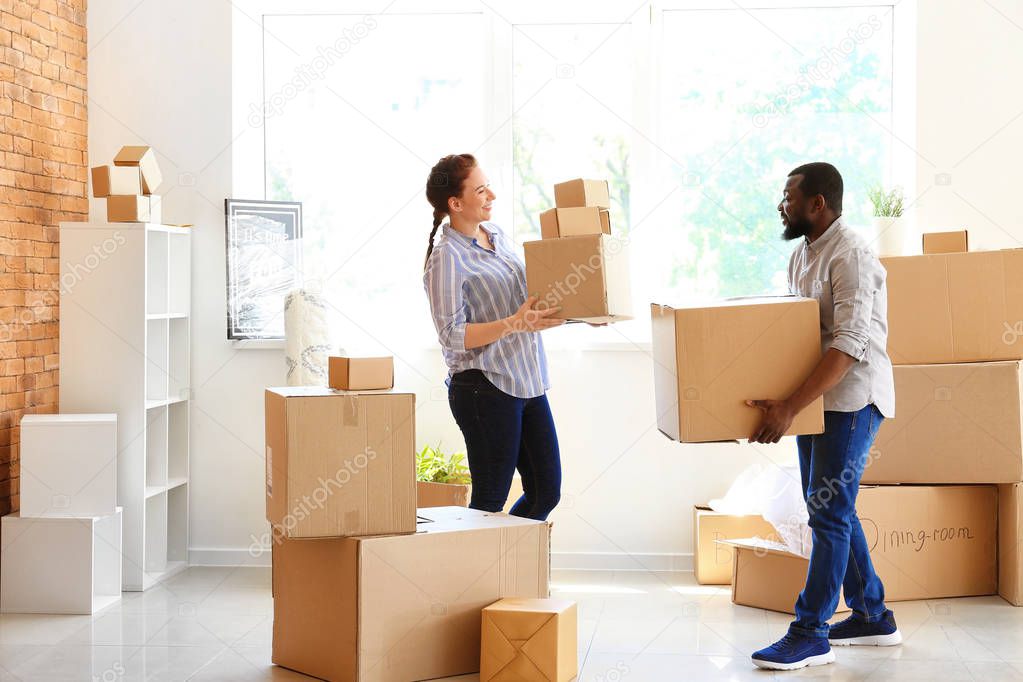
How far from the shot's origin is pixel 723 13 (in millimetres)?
4457

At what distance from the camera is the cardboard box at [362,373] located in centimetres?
277

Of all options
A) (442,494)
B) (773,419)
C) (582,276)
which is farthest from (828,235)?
(442,494)

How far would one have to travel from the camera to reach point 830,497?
2.86 meters

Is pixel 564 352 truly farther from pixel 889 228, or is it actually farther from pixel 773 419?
pixel 773 419

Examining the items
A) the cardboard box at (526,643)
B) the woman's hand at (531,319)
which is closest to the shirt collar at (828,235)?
the woman's hand at (531,319)

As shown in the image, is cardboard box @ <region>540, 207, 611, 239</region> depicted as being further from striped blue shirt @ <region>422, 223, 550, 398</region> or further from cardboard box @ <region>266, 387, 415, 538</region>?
cardboard box @ <region>266, 387, 415, 538</region>

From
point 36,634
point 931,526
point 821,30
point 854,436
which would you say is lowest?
point 36,634

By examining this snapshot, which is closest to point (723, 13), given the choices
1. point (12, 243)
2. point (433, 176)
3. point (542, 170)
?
point (542, 170)

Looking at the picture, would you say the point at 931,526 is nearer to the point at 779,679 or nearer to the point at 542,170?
the point at 779,679

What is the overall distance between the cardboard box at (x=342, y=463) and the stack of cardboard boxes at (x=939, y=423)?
144cm

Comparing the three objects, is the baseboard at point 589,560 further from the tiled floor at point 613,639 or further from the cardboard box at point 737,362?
the cardboard box at point 737,362

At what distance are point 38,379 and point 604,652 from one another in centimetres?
245

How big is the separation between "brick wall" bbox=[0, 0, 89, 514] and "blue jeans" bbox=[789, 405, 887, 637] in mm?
2859

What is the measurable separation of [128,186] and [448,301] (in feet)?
5.63
